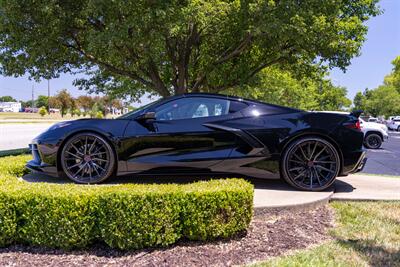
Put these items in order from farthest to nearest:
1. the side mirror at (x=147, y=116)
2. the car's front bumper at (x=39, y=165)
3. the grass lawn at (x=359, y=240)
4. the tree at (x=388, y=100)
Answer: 1. the tree at (x=388, y=100)
2. the car's front bumper at (x=39, y=165)
3. the side mirror at (x=147, y=116)
4. the grass lawn at (x=359, y=240)

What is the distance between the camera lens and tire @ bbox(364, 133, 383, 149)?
50.3 ft

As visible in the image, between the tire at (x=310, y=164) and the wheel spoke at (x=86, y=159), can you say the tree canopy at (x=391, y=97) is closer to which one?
the tire at (x=310, y=164)

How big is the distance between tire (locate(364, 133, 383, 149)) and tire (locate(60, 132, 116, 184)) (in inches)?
553

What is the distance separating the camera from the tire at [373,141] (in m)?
15.3

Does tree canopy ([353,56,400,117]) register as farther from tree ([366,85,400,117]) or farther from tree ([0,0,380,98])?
tree ([0,0,380,98])

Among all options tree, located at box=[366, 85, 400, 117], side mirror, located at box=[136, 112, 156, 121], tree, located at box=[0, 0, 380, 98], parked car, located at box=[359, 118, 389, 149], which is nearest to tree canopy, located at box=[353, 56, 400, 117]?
tree, located at box=[366, 85, 400, 117]

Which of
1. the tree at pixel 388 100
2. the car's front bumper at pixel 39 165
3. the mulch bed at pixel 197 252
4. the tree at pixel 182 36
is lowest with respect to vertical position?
the mulch bed at pixel 197 252

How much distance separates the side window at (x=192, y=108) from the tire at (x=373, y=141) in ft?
42.6

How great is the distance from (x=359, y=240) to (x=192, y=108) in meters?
2.51

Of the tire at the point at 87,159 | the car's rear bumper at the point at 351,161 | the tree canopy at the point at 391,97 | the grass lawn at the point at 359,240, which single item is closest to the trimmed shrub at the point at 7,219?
the tire at the point at 87,159

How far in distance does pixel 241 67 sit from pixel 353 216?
6.66m

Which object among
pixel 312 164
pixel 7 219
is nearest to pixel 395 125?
pixel 312 164

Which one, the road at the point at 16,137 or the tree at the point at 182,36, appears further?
the road at the point at 16,137

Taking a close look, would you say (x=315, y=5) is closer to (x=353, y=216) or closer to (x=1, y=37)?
(x=353, y=216)
